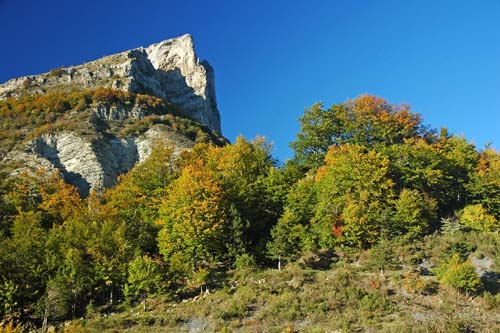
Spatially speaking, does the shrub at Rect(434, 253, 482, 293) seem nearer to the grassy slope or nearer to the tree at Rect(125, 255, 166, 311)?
the grassy slope

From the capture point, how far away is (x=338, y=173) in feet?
158

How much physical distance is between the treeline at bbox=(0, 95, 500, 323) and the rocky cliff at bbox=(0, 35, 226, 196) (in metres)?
9.04

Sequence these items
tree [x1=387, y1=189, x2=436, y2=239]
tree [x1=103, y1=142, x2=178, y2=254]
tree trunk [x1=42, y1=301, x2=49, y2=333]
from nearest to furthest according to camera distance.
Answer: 1. tree trunk [x1=42, y1=301, x2=49, y2=333]
2. tree [x1=387, y1=189, x2=436, y2=239]
3. tree [x1=103, y1=142, x2=178, y2=254]

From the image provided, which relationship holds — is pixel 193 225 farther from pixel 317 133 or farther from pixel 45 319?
pixel 317 133

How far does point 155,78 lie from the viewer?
11662cm

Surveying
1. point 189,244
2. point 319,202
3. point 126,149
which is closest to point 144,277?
point 189,244

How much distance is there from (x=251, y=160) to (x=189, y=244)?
18.3 meters

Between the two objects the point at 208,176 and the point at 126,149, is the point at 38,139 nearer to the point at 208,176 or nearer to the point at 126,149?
the point at 126,149

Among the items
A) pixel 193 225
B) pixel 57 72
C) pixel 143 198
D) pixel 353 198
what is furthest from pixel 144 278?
pixel 57 72

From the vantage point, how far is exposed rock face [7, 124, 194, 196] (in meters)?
64.2

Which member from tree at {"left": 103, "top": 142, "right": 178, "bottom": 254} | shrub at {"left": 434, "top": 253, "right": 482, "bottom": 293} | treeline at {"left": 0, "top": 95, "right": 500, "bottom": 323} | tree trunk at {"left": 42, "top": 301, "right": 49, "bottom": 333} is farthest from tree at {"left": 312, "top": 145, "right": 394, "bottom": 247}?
tree trunk at {"left": 42, "top": 301, "right": 49, "bottom": 333}

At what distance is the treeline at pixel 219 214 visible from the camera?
36.2m

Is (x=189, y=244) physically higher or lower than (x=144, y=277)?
higher

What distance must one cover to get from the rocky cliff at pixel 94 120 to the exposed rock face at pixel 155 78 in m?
0.24
